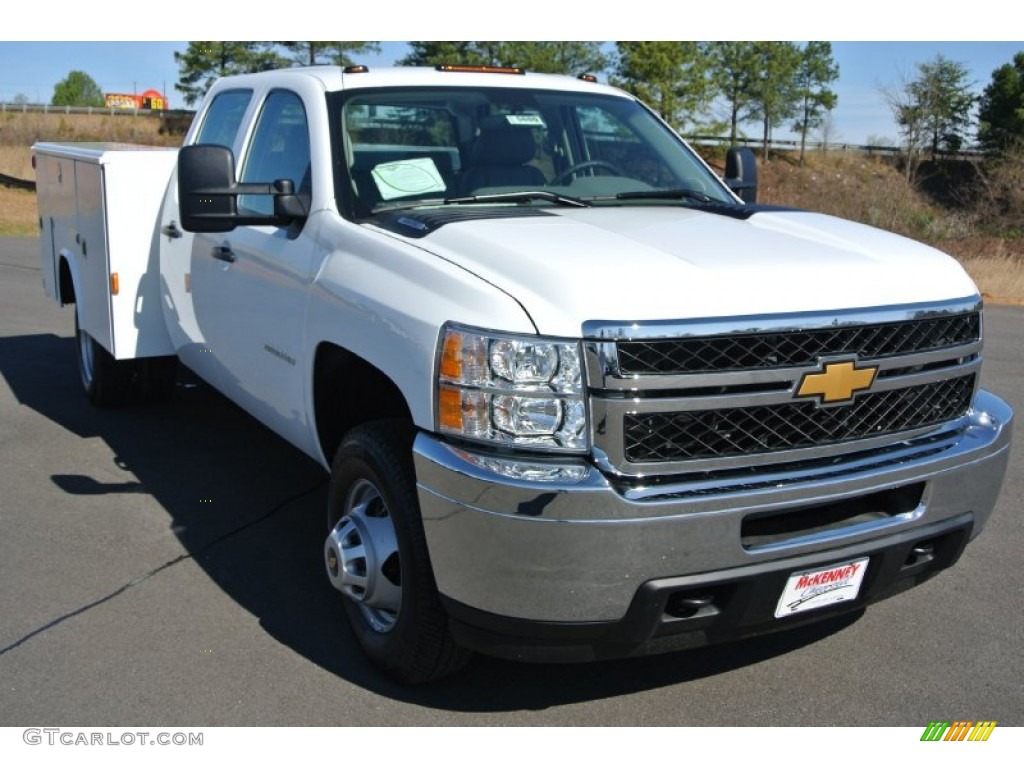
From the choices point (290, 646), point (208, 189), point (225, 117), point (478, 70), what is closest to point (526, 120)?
point (478, 70)

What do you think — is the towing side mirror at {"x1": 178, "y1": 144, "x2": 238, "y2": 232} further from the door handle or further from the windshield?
the door handle

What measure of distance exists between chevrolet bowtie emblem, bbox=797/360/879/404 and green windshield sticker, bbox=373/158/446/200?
6.07ft

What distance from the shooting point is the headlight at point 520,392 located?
120 inches

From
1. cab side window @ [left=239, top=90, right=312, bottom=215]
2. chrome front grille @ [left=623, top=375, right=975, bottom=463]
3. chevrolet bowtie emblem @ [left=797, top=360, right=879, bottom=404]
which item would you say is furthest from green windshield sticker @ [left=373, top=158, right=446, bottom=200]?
chevrolet bowtie emblem @ [left=797, top=360, right=879, bottom=404]

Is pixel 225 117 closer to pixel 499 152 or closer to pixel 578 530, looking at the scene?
pixel 499 152

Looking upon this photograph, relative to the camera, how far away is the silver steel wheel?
12.0ft

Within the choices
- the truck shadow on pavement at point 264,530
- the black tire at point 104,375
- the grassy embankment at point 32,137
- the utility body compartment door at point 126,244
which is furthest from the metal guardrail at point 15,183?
the utility body compartment door at point 126,244

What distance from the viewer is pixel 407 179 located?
14.5 feet

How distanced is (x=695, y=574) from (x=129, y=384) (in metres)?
5.22

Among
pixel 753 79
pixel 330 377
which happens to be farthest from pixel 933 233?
pixel 753 79

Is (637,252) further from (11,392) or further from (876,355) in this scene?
(11,392)

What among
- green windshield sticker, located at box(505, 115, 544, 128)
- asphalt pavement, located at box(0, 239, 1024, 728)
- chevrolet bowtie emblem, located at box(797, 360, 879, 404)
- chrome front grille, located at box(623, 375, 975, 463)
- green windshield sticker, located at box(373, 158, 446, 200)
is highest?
green windshield sticker, located at box(505, 115, 544, 128)

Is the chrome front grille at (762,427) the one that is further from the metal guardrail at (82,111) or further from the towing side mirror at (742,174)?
the metal guardrail at (82,111)

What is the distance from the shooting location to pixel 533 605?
3.07 meters
